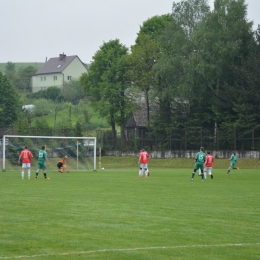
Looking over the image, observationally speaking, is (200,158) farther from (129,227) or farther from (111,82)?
(111,82)

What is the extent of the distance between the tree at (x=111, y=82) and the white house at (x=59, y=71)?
75314 millimetres

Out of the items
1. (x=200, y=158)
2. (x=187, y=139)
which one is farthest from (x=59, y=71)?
(x=200, y=158)

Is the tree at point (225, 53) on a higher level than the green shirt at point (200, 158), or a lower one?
higher

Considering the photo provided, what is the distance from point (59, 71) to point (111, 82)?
267 ft

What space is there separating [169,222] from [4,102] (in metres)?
95.6

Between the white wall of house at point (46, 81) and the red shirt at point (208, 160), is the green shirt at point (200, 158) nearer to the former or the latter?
the red shirt at point (208, 160)

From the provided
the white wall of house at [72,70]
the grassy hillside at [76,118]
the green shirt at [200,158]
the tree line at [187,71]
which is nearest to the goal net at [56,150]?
the green shirt at [200,158]

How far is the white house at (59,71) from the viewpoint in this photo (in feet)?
531

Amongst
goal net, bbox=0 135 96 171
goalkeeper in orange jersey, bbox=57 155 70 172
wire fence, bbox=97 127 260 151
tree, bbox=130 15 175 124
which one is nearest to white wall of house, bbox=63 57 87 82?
wire fence, bbox=97 127 260 151

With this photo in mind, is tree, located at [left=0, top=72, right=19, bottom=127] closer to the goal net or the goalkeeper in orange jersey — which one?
the goal net

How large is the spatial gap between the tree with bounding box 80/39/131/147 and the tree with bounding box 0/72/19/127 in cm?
2667

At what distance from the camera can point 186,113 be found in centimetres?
7831

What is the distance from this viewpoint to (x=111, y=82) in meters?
82.4

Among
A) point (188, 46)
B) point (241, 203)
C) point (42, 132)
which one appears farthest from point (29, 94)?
point (241, 203)
